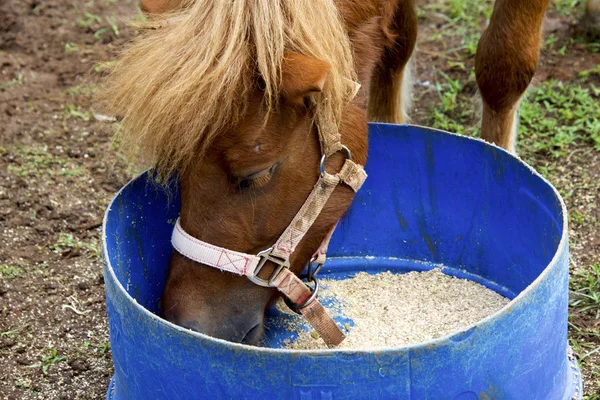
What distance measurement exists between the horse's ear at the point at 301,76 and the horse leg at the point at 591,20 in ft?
9.72

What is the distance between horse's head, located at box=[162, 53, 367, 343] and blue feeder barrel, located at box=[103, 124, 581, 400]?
0.18 meters

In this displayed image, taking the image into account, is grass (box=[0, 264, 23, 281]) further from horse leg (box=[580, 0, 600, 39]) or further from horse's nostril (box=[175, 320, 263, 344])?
horse leg (box=[580, 0, 600, 39])

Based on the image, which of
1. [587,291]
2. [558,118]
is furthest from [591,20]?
[587,291]

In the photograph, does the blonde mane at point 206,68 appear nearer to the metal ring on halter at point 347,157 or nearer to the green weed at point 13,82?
the metal ring on halter at point 347,157

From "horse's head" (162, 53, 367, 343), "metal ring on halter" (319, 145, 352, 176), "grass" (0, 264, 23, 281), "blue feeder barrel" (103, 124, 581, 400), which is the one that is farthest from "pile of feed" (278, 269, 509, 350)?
"grass" (0, 264, 23, 281)

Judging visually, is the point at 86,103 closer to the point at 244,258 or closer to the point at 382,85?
the point at 382,85

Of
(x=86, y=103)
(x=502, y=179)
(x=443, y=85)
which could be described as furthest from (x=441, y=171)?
(x=86, y=103)

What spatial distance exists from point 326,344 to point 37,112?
2347 mm

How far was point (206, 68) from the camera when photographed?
6.56 ft

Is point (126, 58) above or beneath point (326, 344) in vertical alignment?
above

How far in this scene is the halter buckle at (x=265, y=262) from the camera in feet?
7.37

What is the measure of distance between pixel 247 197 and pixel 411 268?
47.1 inches

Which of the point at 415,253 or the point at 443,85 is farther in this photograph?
the point at 443,85

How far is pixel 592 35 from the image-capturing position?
15.0 ft
